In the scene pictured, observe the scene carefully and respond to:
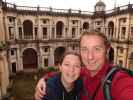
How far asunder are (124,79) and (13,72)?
2601 cm

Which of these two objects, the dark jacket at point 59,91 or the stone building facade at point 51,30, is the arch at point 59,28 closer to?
the stone building facade at point 51,30

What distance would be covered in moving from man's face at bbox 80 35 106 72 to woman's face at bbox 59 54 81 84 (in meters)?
0.52

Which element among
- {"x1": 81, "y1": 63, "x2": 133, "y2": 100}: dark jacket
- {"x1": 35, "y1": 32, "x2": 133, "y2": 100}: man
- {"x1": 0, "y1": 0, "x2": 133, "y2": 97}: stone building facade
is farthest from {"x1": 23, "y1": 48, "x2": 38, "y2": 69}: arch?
{"x1": 81, "y1": 63, "x2": 133, "y2": 100}: dark jacket

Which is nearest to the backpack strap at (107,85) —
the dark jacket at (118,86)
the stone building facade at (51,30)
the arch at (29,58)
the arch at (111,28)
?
the dark jacket at (118,86)

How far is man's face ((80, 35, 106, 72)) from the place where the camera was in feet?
8.92

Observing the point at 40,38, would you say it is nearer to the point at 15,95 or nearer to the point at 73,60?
the point at 15,95

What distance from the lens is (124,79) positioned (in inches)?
80.5

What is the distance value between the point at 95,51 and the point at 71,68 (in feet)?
2.54

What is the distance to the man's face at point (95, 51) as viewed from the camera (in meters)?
2.72

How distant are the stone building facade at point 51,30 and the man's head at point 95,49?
2096 centimetres

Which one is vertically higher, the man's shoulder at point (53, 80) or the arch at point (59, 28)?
the arch at point (59, 28)

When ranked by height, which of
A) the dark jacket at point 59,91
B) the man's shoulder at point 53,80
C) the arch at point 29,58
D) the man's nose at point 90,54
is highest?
the man's nose at point 90,54

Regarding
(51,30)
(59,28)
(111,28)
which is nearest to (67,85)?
(51,30)

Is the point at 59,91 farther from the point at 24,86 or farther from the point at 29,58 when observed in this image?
the point at 29,58
